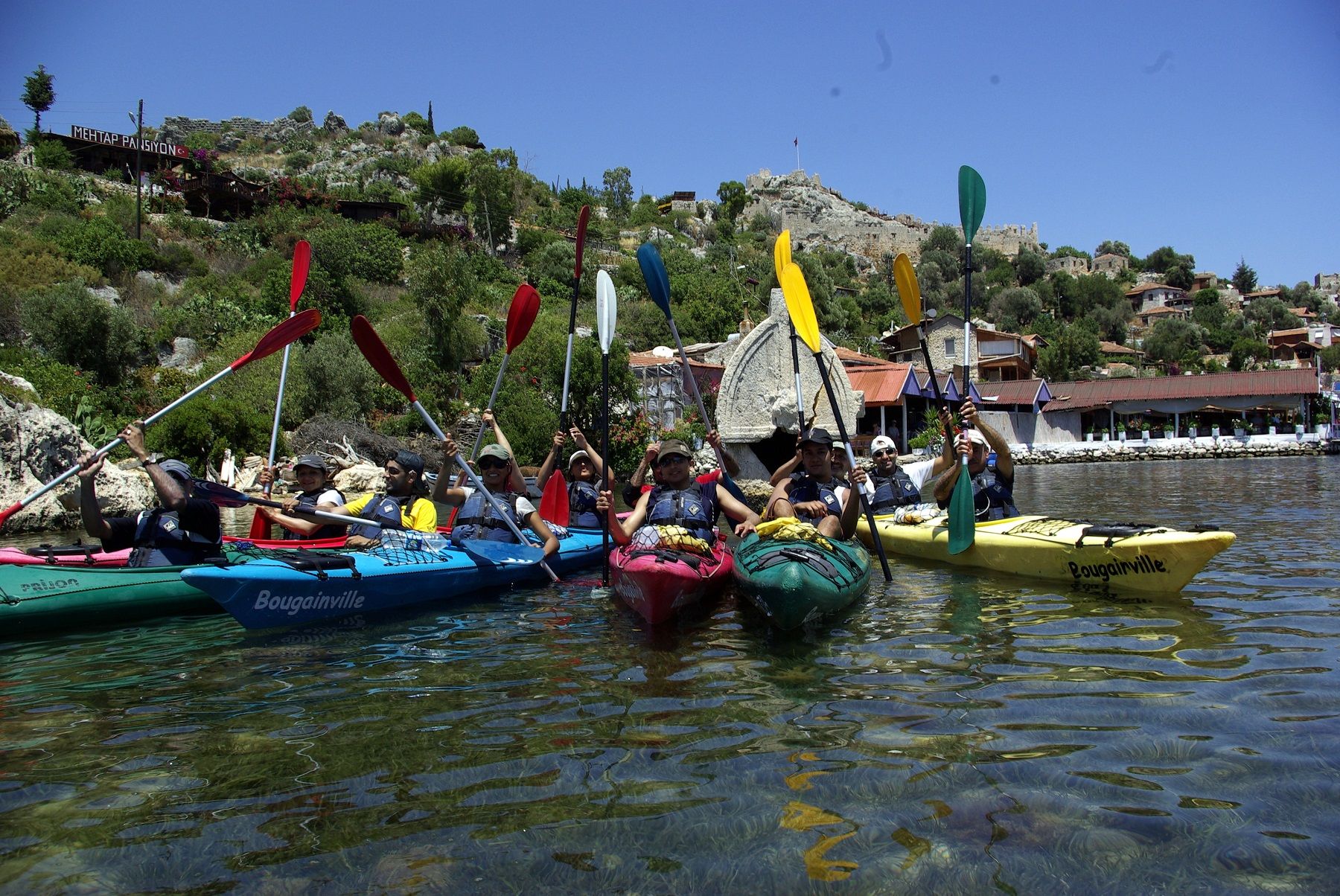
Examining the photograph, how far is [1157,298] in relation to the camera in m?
76.1

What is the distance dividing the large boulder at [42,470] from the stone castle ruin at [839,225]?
65.9 m

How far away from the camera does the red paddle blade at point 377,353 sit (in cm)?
752

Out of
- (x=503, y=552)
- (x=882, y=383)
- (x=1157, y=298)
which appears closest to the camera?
(x=503, y=552)

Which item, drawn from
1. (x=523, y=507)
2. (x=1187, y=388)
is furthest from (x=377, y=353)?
(x=1187, y=388)

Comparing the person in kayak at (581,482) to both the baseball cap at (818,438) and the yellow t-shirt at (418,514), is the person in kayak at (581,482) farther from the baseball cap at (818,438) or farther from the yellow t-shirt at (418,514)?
the baseball cap at (818,438)

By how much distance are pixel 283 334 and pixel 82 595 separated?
325 centimetres

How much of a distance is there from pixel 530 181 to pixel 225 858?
241ft

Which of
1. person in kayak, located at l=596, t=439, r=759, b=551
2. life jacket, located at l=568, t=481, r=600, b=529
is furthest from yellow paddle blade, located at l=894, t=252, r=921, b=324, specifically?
life jacket, located at l=568, t=481, r=600, b=529

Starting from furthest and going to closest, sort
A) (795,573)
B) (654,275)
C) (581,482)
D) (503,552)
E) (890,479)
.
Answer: (890,479)
(581,482)
(654,275)
(503,552)
(795,573)

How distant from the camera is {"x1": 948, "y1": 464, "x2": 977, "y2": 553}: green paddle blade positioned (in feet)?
25.3

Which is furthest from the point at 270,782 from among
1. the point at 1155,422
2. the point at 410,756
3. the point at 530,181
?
the point at 530,181

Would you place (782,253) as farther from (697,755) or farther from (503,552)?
(697,755)

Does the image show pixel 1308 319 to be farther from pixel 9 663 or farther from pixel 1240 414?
pixel 9 663

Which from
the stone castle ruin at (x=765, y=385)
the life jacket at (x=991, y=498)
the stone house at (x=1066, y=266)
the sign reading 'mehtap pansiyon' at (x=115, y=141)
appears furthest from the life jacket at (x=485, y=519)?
the stone house at (x=1066, y=266)
